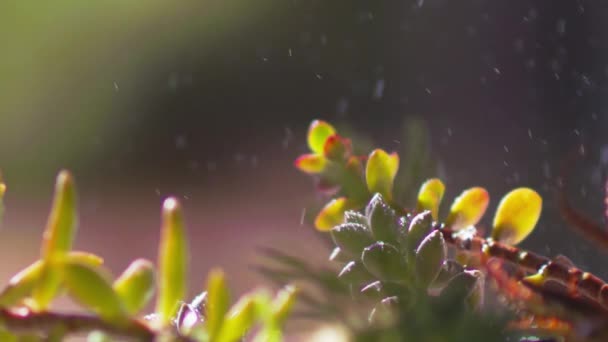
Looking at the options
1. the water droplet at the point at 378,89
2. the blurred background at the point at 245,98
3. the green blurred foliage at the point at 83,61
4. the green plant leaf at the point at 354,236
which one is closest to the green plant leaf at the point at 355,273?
the green plant leaf at the point at 354,236

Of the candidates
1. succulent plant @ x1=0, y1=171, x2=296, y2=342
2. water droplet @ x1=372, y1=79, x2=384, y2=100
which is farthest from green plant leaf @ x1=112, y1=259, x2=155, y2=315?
water droplet @ x1=372, y1=79, x2=384, y2=100

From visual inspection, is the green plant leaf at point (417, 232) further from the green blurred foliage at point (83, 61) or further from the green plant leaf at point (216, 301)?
the green blurred foliage at point (83, 61)

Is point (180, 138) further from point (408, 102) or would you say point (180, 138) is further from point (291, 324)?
point (291, 324)

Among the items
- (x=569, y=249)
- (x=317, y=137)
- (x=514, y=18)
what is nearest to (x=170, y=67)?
(x=514, y=18)

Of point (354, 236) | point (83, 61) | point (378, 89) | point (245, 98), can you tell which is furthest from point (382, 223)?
point (83, 61)

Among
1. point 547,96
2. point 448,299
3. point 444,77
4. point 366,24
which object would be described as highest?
point 366,24
